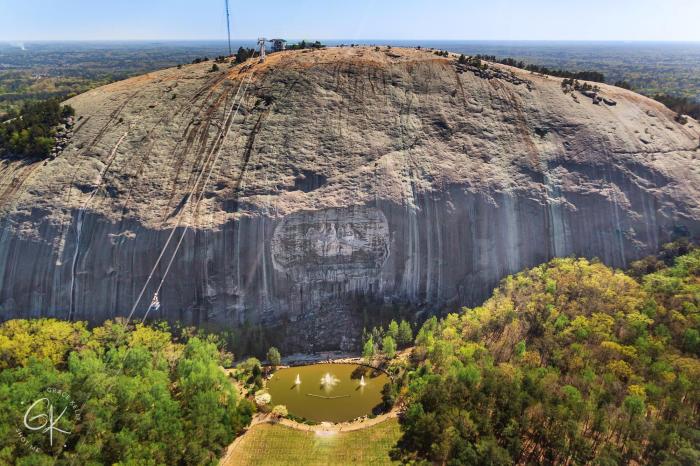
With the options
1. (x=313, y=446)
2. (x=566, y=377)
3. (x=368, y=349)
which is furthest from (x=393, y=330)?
(x=566, y=377)

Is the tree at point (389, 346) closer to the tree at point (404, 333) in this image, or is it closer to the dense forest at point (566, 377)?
the tree at point (404, 333)

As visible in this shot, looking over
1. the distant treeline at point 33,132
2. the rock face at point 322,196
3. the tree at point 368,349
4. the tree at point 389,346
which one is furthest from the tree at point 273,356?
the distant treeline at point 33,132

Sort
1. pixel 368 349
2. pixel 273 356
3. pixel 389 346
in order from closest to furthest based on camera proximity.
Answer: pixel 368 349, pixel 389 346, pixel 273 356

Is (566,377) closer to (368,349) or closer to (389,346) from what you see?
(389,346)

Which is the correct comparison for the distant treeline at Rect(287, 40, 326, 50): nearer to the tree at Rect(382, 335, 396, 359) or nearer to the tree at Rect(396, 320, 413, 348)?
the tree at Rect(396, 320, 413, 348)

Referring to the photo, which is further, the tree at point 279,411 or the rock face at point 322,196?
the rock face at point 322,196

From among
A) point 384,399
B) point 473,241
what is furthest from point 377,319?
point 473,241
